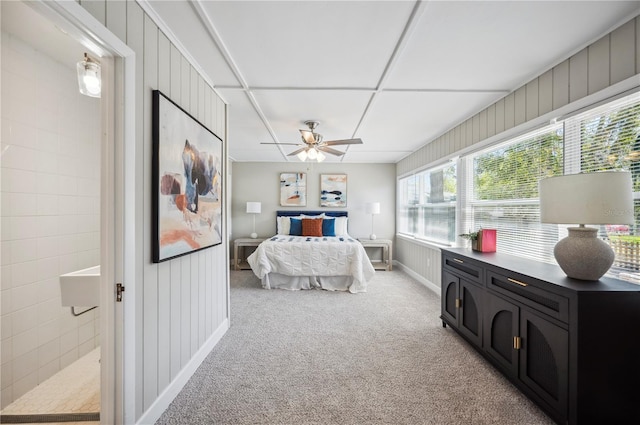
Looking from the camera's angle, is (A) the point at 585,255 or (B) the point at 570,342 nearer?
(B) the point at 570,342

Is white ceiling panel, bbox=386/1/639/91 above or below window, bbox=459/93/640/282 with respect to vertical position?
above

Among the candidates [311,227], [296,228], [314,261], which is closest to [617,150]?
[314,261]

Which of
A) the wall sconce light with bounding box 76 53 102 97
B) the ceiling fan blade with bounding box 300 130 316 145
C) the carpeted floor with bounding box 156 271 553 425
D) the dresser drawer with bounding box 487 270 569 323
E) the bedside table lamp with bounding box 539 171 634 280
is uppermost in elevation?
the ceiling fan blade with bounding box 300 130 316 145

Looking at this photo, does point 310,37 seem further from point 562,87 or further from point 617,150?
point 617,150

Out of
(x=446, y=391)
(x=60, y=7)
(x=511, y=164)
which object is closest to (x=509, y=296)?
(x=446, y=391)

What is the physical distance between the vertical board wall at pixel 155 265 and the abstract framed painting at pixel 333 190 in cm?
423

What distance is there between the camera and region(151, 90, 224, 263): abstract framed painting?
1.66 meters

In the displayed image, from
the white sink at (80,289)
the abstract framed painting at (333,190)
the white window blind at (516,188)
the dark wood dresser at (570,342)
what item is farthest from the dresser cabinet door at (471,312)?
the abstract framed painting at (333,190)

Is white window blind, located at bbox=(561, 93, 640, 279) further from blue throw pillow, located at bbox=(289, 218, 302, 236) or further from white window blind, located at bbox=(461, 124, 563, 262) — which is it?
blue throw pillow, located at bbox=(289, 218, 302, 236)

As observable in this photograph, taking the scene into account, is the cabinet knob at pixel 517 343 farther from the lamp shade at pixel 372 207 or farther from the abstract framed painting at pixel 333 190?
the abstract framed painting at pixel 333 190

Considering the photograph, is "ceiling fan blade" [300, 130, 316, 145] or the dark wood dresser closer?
the dark wood dresser

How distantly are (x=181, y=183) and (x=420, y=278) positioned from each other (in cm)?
430

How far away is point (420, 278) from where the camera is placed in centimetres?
487

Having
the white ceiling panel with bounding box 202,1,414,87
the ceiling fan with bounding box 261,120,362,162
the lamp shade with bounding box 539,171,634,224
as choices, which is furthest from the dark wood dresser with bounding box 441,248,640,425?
the ceiling fan with bounding box 261,120,362,162
